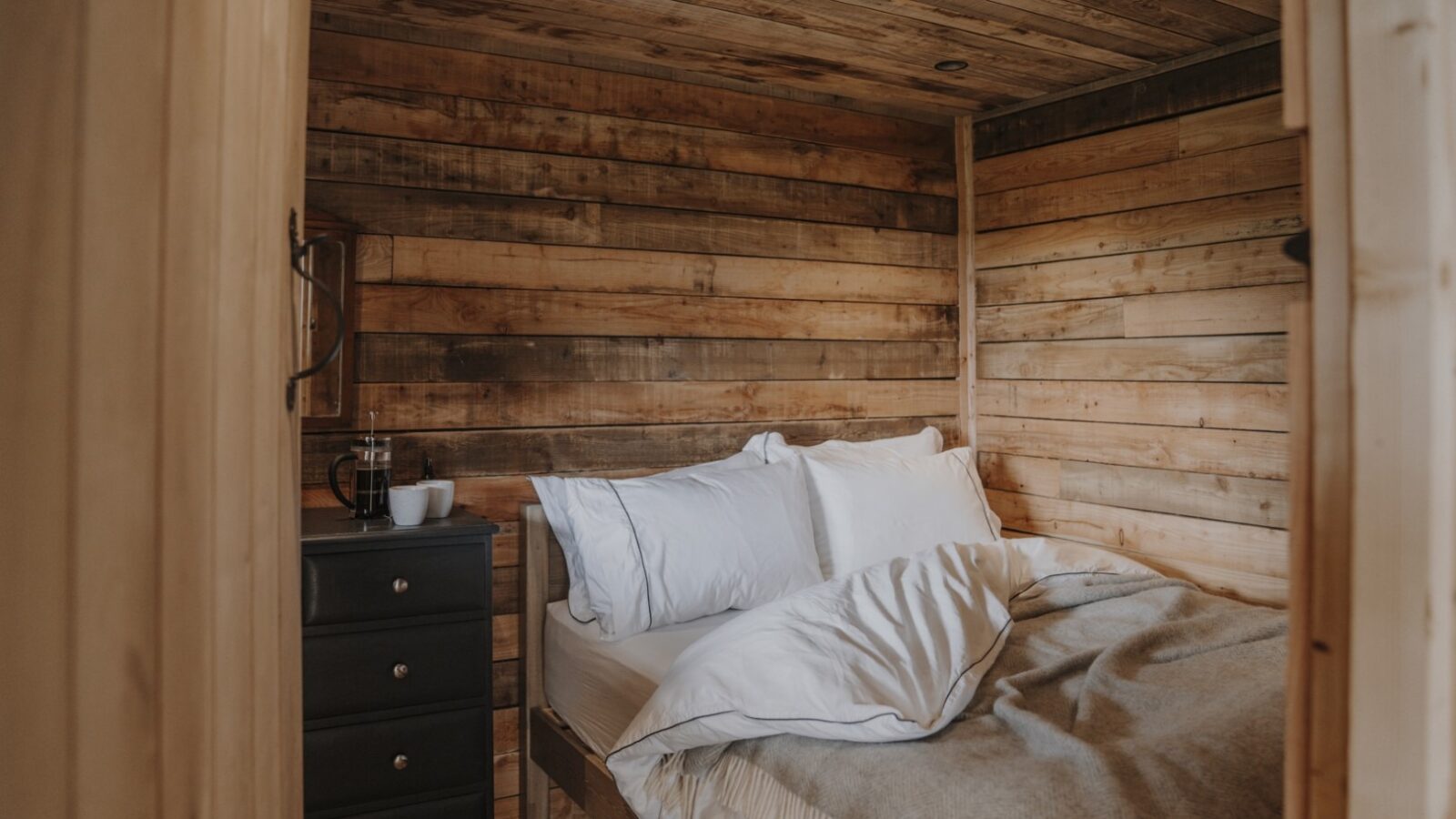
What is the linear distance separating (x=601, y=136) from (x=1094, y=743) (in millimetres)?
2174

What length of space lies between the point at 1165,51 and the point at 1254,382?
104cm

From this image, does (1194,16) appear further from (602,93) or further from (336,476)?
(336,476)

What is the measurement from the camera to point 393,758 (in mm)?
2326

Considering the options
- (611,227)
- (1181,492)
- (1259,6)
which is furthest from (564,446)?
(1259,6)

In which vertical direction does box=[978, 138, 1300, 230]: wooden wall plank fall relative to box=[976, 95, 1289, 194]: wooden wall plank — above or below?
below

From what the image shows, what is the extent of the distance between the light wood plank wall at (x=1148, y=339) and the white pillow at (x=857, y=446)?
15.1 inches

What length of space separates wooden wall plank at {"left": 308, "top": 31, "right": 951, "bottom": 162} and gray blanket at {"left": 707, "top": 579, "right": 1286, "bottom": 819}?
1888 millimetres

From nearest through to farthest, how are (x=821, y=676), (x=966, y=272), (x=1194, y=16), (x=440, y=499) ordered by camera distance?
Result: (x=821, y=676) → (x=440, y=499) → (x=1194, y=16) → (x=966, y=272)

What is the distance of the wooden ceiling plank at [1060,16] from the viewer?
2.69m

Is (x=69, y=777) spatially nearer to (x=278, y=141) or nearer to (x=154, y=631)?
(x=154, y=631)

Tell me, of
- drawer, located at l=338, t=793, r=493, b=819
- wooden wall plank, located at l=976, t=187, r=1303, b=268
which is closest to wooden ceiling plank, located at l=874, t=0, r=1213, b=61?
wooden wall plank, located at l=976, t=187, r=1303, b=268

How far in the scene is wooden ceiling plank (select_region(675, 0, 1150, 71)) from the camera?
2.69m

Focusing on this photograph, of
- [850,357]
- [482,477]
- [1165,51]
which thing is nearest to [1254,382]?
[1165,51]

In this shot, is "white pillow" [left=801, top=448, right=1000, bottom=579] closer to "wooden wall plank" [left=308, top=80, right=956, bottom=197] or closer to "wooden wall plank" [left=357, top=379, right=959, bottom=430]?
"wooden wall plank" [left=357, top=379, right=959, bottom=430]
